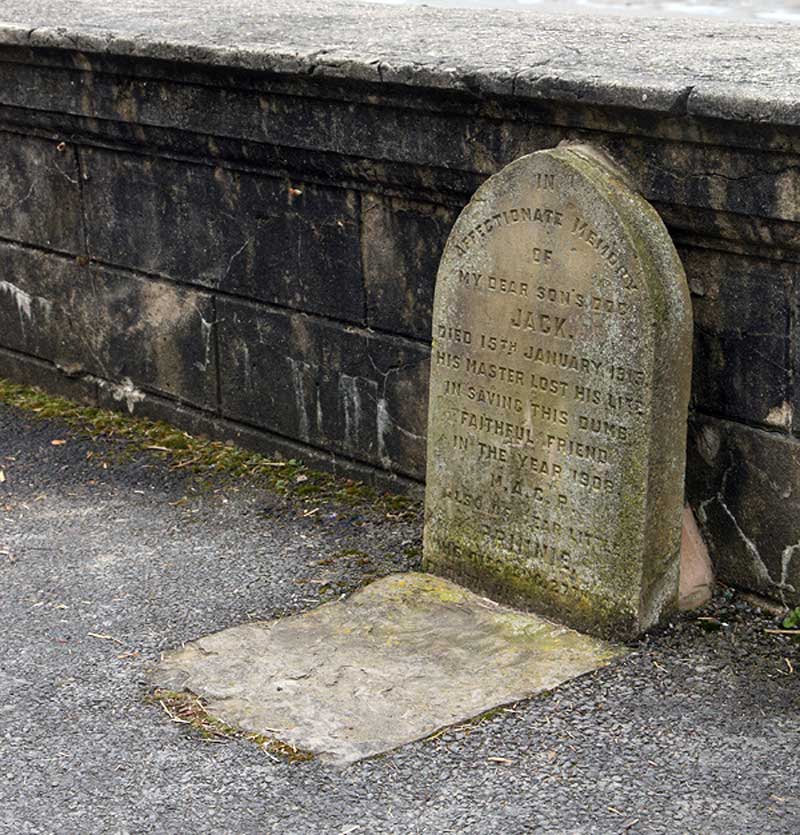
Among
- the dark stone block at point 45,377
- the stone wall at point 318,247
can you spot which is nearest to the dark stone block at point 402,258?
the stone wall at point 318,247

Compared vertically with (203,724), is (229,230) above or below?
above

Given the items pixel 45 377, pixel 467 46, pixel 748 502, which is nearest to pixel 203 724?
pixel 748 502

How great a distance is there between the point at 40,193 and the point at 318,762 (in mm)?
3560

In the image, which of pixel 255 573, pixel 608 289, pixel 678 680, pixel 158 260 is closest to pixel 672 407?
pixel 608 289

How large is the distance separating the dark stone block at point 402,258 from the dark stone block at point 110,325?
2.96 ft

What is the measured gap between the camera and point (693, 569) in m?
4.39

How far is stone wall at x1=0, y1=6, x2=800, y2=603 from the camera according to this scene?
4184 millimetres

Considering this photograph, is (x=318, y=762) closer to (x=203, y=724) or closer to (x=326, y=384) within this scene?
(x=203, y=724)

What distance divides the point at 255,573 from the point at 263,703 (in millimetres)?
936

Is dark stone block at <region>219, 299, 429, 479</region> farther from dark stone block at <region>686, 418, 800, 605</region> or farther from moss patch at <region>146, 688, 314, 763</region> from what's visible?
moss patch at <region>146, 688, 314, 763</region>

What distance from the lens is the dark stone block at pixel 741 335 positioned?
4145mm

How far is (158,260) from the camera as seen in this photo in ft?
19.7

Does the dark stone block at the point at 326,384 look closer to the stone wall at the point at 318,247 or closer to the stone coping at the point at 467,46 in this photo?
the stone wall at the point at 318,247

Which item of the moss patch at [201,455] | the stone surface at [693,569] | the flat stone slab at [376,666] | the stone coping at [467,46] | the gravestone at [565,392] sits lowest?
the moss patch at [201,455]
